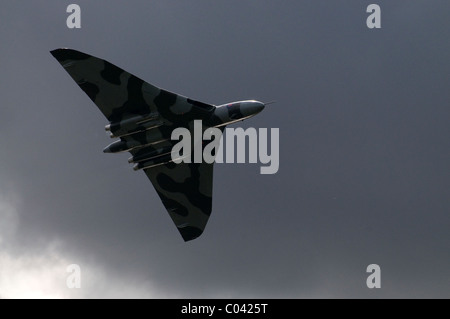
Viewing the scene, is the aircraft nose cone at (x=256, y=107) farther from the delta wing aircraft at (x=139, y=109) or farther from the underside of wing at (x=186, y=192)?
the underside of wing at (x=186, y=192)

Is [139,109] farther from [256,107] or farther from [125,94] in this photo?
[256,107]

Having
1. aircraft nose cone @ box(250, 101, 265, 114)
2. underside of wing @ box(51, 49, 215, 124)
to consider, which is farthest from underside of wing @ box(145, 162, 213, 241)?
aircraft nose cone @ box(250, 101, 265, 114)

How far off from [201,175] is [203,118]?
810cm

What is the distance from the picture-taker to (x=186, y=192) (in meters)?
56.4

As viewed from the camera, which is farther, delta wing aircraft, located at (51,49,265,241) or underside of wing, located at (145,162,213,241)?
underside of wing, located at (145,162,213,241)

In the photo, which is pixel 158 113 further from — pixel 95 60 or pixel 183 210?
pixel 183 210

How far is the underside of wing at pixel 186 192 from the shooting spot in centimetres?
5522

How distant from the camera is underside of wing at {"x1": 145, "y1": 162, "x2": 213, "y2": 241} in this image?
181ft

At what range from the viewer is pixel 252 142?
49.6m

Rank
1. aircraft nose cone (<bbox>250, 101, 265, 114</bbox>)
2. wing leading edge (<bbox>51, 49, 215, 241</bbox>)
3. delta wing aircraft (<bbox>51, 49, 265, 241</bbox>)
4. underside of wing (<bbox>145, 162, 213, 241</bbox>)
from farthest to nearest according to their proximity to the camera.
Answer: underside of wing (<bbox>145, 162, 213, 241</bbox>)
wing leading edge (<bbox>51, 49, 215, 241</bbox>)
delta wing aircraft (<bbox>51, 49, 265, 241</bbox>)
aircraft nose cone (<bbox>250, 101, 265, 114</bbox>)

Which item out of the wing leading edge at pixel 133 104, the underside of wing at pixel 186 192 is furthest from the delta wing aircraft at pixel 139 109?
the underside of wing at pixel 186 192

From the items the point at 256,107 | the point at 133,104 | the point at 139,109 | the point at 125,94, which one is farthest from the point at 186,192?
the point at 256,107

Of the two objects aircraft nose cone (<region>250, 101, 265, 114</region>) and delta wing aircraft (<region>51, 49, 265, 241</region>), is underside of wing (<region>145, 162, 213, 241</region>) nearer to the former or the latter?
delta wing aircraft (<region>51, 49, 265, 241</region>)
